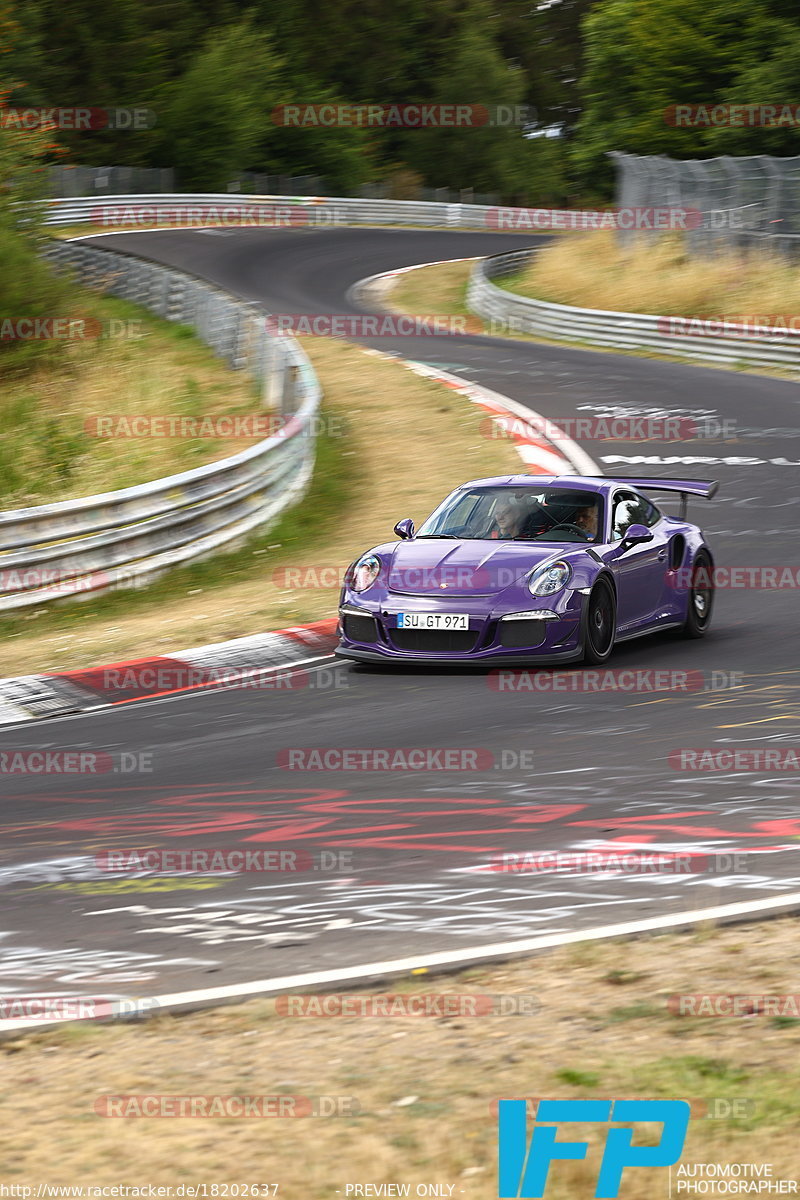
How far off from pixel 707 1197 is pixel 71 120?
59.8m

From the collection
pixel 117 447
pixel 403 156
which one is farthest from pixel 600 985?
pixel 403 156

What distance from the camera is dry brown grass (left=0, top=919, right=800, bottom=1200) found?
11.9 feet

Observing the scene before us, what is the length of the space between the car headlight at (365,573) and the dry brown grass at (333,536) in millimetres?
1407

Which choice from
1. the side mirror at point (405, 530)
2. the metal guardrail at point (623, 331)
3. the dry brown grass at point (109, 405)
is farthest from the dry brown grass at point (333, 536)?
the metal guardrail at point (623, 331)

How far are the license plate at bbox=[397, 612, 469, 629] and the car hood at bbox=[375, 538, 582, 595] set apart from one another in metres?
0.17

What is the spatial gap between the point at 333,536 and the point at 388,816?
9.08 m

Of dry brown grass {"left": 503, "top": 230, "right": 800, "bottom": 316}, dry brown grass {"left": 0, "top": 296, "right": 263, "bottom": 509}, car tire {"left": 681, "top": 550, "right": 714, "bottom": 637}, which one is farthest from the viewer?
dry brown grass {"left": 503, "top": 230, "right": 800, "bottom": 316}

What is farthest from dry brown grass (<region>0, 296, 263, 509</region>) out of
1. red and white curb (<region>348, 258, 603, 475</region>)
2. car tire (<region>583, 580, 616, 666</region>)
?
car tire (<region>583, 580, 616, 666</region>)

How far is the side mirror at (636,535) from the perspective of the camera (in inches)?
439

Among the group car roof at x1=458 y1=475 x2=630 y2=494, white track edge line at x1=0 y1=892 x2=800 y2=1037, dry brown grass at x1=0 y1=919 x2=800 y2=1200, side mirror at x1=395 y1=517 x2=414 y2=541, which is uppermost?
dry brown grass at x1=0 y1=919 x2=800 y2=1200

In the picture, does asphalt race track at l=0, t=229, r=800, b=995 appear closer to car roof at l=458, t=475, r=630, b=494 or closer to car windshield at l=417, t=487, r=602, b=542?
car windshield at l=417, t=487, r=602, b=542

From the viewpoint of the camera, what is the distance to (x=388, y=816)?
719 centimetres

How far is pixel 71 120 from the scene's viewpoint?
2318 inches

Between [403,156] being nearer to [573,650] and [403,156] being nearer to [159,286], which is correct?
[159,286]
